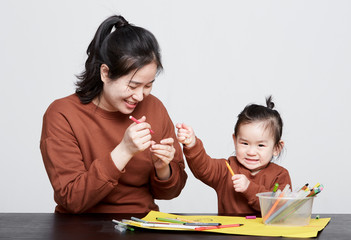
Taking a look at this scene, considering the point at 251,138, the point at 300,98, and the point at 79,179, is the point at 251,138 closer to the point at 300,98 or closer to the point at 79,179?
the point at 79,179

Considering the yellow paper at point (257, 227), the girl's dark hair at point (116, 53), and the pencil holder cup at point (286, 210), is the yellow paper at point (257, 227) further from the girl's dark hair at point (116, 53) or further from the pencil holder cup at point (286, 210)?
the girl's dark hair at point (116, 53)

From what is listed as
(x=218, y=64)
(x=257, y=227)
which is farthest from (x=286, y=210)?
(x=218, y=64)

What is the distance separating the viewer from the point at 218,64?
3201mm

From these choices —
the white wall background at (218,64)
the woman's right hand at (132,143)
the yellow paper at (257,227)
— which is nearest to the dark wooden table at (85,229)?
the yellow paper at (257,227)

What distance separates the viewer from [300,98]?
320 cm

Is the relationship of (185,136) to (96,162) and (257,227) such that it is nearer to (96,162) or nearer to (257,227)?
(96,162)

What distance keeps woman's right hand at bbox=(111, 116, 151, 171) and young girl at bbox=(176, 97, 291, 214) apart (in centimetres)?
19

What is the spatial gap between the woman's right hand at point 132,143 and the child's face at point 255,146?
39 cm

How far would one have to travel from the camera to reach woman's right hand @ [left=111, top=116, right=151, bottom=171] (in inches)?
60.5

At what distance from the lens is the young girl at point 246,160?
1746mm

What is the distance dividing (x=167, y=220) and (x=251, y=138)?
1.71 ft

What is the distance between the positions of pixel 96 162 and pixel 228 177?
0.49 m

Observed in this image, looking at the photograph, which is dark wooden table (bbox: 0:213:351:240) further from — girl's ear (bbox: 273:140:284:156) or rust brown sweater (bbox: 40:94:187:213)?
girl's ear (bbox: 273:140:284:156)

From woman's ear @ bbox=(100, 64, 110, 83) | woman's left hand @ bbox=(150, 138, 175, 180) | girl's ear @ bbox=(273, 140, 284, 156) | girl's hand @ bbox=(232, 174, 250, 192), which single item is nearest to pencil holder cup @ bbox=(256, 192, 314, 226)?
girl's hand @ bbox=(232, 174, 250, 192)
